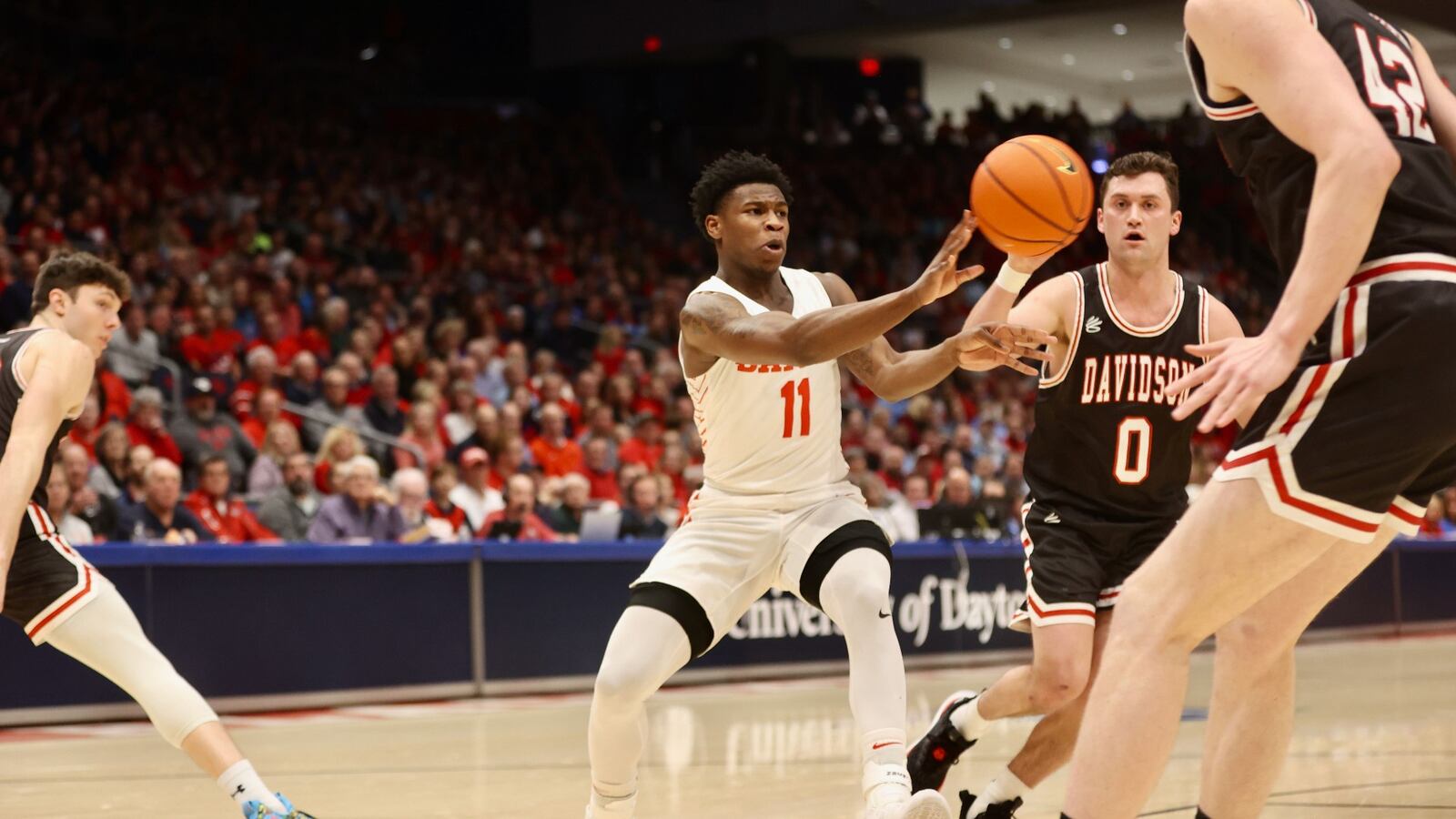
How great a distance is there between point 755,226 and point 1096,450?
1336 mm

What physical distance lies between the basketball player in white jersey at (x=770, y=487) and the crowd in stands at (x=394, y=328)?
5981mm

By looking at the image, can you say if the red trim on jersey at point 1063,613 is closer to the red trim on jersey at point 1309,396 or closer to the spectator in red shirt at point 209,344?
the red trim on jersey at point 1309,396

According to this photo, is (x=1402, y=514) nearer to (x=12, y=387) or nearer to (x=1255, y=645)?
(x=1255, y=645)

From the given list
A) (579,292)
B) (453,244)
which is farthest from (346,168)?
(579,292)

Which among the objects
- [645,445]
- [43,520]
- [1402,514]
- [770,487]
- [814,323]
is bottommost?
[645,445]

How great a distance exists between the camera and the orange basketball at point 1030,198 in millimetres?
4426

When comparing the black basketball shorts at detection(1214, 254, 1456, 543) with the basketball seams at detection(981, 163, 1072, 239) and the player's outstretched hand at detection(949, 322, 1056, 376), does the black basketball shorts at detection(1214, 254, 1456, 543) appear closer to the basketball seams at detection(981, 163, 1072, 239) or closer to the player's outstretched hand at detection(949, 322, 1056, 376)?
the player's outstretched hand at detection(949, 322, 1056, 376)

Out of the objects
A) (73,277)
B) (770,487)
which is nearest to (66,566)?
(73,277)

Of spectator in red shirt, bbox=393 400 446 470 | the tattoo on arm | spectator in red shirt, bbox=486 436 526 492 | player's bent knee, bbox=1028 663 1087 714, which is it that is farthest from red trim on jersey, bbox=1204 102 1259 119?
spectator in red shirt, bbox=393 400 446 470

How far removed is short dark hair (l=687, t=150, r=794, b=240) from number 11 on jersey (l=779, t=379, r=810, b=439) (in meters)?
0.55

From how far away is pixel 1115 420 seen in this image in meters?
5.22

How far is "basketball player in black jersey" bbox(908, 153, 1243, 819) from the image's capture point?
5043 millimetres

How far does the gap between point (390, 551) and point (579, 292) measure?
881 centimetres

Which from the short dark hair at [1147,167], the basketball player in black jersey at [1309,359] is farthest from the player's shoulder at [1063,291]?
the basketball player in black jersey at [1309,359]
